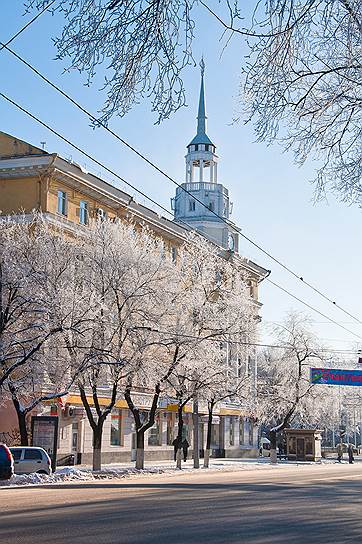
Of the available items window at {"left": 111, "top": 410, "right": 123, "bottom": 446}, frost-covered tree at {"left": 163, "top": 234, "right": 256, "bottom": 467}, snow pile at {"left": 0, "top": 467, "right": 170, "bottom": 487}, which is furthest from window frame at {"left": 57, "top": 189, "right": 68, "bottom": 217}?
snow pile at {"left": 0, "top": 467, "right": 170, "bottom": 487}

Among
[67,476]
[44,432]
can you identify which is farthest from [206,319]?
[67,476]

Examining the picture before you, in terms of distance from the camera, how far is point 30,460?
102 ft

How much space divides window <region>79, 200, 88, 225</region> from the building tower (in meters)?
24.6

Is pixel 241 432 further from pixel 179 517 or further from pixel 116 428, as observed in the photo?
pixel 179 517

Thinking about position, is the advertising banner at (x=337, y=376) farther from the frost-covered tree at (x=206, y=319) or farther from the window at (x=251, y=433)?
the window at (x=251, y=433)

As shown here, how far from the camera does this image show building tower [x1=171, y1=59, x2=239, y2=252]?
7375 centimetres

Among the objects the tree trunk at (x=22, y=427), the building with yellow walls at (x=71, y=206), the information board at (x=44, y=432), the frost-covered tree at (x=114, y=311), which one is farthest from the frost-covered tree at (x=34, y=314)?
the building with yellow walls at (x=71, y=206)

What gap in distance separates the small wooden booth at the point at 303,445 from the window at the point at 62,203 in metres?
29.9

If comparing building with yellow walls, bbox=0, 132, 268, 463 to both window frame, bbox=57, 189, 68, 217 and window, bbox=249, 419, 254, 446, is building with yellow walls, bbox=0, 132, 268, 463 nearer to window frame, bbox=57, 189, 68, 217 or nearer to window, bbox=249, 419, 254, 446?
window frame, bbox=57, 189, 68, 217

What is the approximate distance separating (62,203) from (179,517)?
32.8m

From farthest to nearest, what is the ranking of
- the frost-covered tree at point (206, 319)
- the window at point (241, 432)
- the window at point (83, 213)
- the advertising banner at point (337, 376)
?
the window at point (241, 432)
the advertising banner at point (337, 376)
the window at point (83, 213)
the frost-covered tree at point (206, 319)

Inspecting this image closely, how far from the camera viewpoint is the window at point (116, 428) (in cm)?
5053

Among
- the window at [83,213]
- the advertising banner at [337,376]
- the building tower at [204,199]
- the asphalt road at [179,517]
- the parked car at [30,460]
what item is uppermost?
the building tower at [204,199]

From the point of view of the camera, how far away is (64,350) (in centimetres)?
3581
